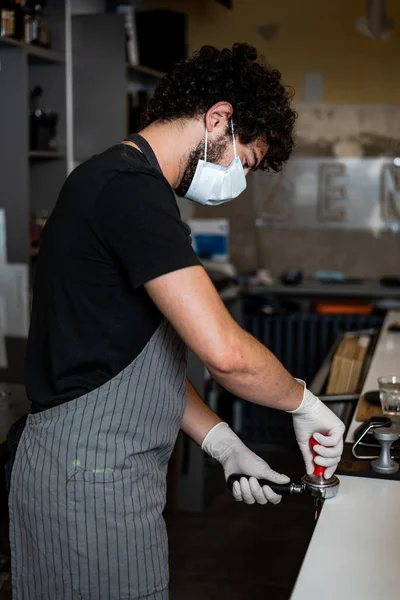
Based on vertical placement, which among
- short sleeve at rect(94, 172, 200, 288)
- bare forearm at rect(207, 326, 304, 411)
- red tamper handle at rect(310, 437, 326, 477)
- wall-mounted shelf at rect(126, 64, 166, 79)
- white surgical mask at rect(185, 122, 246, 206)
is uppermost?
wall-mounted shelf at rect(126, 64, 166, 79)

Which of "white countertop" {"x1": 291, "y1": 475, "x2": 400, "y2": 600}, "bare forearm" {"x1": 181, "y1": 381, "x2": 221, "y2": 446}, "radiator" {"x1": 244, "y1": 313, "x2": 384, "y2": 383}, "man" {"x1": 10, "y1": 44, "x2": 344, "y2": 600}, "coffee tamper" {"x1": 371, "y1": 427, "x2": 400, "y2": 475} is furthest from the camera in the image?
"radiator" {"x1": 244, "y1": 313, "x2": 384, "y2": 383}

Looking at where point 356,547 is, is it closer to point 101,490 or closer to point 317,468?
point 317,468

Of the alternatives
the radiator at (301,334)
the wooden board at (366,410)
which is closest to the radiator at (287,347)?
the radiator at (301,334)

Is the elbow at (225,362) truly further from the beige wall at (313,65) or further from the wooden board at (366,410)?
the beige wall at (313,65)

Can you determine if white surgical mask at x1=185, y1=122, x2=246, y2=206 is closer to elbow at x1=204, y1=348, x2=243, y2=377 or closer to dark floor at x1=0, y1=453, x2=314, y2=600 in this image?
elbow at x1=204, y1=348, x2=243, y2=377

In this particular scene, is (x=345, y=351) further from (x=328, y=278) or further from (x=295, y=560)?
(x=328, y=278)

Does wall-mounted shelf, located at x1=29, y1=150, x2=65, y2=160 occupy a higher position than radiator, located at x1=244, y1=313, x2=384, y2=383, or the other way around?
wall-mounted shelf, located at x1=29, y1=150, x2=65, y2=160

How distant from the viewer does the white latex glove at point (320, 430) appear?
160cm

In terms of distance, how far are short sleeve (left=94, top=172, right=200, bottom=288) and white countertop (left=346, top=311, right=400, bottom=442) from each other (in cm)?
91

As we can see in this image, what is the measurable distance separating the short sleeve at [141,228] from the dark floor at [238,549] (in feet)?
6.78

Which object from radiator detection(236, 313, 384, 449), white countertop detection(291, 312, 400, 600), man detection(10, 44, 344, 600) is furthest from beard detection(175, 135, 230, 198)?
radiator detection(236, 313, 384, 449)

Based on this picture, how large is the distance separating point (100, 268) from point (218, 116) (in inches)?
15.3

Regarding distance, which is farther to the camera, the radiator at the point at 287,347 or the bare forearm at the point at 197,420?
the radiator at the point at 287,347

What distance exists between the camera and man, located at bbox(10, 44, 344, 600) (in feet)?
4.52
